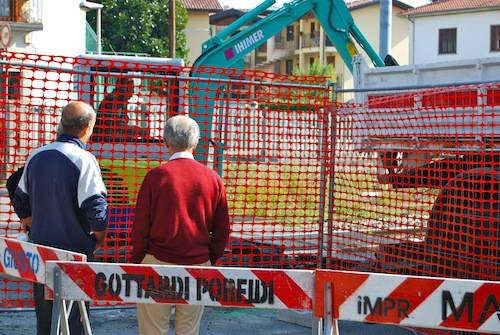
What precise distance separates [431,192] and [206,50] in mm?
4820

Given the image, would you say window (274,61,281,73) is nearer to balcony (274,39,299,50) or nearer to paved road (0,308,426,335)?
balcony (274,39,299,50)

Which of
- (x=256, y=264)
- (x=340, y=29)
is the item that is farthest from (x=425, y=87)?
(x=340, y=29)

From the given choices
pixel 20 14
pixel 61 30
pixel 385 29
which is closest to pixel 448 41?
pixel 61 30

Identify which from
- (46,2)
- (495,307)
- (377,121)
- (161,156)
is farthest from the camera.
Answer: (46,2)

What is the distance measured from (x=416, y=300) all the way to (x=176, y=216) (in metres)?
1.59

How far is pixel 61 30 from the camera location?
35.9m

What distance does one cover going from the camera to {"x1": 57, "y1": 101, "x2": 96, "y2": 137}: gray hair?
17.9ft

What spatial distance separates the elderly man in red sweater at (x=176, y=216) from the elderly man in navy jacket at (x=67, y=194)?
0.28 meters

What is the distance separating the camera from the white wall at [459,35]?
178 ft

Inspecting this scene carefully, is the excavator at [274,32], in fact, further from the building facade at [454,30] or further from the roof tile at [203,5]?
the roof tile at [203,5]

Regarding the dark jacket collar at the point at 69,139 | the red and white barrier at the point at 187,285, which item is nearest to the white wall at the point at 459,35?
the dark jacket collar at the point at 69,139

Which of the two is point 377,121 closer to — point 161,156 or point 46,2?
point 161,156

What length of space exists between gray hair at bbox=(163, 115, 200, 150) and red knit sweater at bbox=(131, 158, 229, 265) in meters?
0.09

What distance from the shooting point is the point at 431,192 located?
8312 mm
